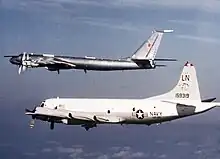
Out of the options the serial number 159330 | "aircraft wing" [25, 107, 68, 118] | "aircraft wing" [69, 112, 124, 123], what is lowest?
"aircraft wing" [69, 112, 124, 123]

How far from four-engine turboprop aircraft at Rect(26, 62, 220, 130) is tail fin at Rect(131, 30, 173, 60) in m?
1.50

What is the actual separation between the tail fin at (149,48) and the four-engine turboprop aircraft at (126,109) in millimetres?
1503

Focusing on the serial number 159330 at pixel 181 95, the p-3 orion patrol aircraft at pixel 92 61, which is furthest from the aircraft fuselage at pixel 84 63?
the serial number 159330 at pixel 181 95

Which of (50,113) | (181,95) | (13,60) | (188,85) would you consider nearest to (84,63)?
(50,113)

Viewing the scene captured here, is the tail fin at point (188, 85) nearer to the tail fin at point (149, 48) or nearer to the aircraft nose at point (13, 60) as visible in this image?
the tail fin at point (149, 48)

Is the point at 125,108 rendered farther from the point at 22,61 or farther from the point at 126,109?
the point at 22,61

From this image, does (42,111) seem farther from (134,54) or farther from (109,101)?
(134,54)

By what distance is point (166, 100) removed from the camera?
25875mm

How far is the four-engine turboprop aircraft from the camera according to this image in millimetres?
25391

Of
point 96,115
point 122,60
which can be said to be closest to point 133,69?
point 122,60

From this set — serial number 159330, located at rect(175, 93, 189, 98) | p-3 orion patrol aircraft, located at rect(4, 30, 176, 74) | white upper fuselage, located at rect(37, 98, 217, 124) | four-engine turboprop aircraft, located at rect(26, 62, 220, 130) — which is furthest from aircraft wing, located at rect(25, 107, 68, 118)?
serial number 159330, located at rect(175, 93, 189, 98)

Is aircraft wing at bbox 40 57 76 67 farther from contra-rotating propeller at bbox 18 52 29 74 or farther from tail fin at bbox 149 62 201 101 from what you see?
tail fin at bbox 149 62 201 101

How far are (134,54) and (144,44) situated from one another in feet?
2.68

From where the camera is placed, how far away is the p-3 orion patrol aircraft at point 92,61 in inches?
1011
